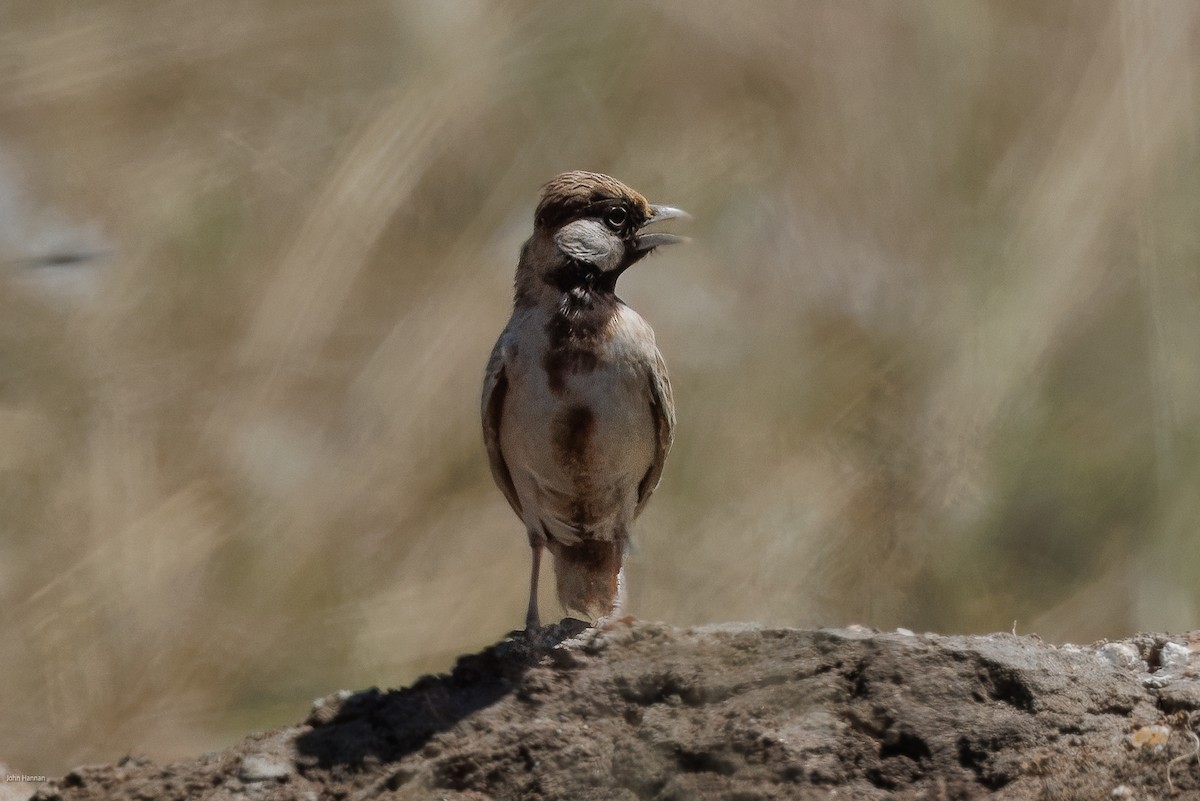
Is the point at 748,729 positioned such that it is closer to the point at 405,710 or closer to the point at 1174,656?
the point at 405,710

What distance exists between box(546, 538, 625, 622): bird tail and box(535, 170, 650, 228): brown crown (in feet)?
4.41

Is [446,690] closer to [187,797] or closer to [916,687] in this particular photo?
[187,797]

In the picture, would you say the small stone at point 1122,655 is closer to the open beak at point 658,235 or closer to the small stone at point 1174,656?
the small stone at point 1174,656

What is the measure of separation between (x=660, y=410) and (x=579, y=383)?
0.40m

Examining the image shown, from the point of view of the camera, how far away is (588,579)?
5719 millimetres

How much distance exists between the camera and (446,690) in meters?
3.54

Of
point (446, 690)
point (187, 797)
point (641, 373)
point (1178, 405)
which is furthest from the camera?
point (641, 373)

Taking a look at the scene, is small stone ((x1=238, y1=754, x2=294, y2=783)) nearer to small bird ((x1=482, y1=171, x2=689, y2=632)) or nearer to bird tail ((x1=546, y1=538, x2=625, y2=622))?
small bird ((x1=482, y1=171, x2=689, y2=632))

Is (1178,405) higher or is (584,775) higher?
(1178,405)

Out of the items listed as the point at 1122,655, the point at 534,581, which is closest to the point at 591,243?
the point at 534,581

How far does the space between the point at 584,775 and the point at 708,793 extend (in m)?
0.30

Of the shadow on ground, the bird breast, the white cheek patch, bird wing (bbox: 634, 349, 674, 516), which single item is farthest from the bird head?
the shadow on ground

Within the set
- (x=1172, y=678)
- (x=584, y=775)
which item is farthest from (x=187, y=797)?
(x=1172, y=678)

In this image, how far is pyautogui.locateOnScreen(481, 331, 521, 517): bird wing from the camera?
17.5ft
